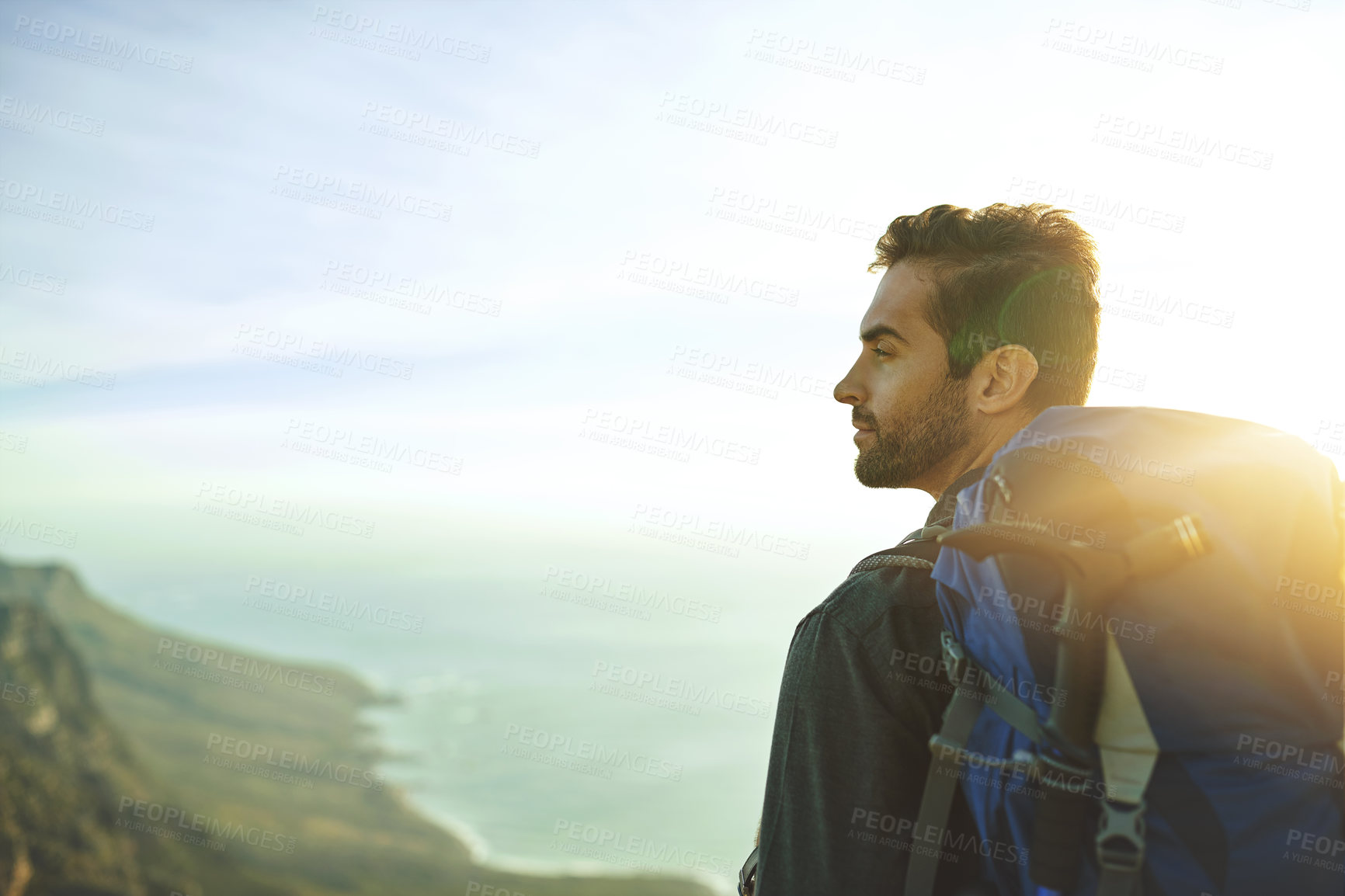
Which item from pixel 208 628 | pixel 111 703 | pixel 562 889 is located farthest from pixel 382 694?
pixel 562 889

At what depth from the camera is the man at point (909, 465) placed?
6.93 feet

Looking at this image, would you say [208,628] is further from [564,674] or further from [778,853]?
[778,853]

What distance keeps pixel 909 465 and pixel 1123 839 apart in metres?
1.38

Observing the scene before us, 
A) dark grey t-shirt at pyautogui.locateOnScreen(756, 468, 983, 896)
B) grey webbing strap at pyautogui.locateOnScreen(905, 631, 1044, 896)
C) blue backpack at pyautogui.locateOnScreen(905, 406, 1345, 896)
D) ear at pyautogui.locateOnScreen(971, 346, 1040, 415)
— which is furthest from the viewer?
ear at pyautogui.locateOnScreen(971, 346, 1040, 415)

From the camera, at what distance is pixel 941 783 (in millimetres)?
1946

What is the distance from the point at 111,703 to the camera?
85.3 metres

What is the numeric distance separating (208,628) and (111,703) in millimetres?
56626

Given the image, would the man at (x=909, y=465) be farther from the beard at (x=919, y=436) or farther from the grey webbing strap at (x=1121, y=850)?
the grey webbing strap at (x=1121, y=850)

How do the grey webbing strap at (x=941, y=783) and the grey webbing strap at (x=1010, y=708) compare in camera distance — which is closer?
the grey webbing strap at (x=1010, y=708)

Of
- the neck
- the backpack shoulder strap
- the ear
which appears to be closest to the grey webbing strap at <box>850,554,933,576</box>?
the backpack shoulder strap

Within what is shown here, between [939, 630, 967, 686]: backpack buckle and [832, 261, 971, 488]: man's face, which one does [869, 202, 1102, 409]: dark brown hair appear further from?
[939, 630, 967, 686]: backpack buckle

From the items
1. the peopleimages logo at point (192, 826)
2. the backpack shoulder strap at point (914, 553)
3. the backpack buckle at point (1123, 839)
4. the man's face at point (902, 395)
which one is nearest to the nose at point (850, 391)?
the man's face at point (902, 395)

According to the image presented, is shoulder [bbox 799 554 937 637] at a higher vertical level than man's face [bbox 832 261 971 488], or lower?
lower

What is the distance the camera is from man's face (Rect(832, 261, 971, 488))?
2.74 metres
